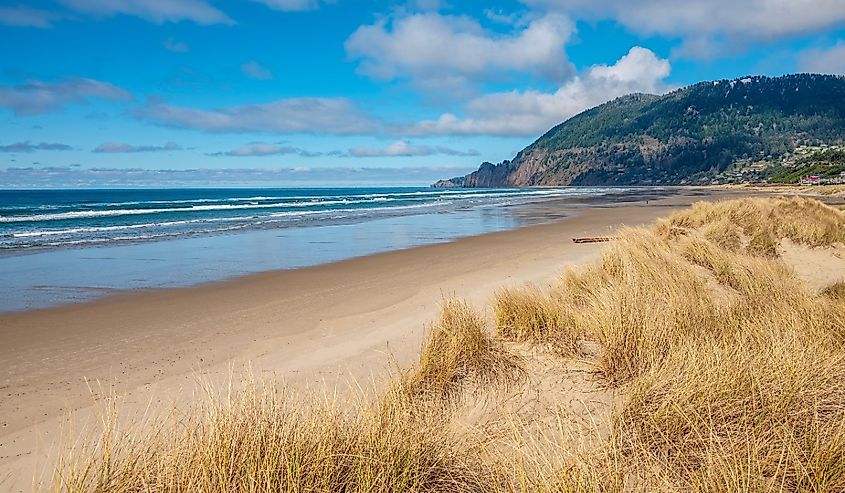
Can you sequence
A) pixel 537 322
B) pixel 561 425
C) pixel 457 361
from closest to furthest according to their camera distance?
pixel 561 425 → pixel 457 361 → pixel 537 322

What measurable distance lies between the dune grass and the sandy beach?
995mm

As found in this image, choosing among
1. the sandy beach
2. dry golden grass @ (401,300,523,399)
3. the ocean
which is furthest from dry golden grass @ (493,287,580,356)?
the ocean

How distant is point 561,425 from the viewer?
302cm

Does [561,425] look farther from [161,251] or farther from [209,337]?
[161,251]

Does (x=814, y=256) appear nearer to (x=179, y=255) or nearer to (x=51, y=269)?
(x=179, y=255)

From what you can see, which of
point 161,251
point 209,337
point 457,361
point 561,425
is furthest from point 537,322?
point 161,251

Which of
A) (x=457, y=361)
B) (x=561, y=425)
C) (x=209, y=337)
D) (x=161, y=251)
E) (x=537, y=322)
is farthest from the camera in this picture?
(x=161, y=251)

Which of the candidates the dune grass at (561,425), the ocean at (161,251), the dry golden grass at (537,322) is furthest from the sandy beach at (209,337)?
the ocean at (161,251)

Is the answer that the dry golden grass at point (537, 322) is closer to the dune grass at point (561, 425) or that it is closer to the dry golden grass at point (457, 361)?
the dune grass at point (561, 425)

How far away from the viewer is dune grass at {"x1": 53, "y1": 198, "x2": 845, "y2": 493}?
8.64 ft

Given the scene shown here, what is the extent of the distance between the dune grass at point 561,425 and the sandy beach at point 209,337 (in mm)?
995

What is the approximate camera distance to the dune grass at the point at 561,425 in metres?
2.63

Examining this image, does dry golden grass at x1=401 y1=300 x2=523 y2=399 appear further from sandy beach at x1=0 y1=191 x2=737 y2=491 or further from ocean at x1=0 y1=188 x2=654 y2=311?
ocean at x1=0 y1=188 x2=654 y2=311

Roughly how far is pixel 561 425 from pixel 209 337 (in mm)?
5788
